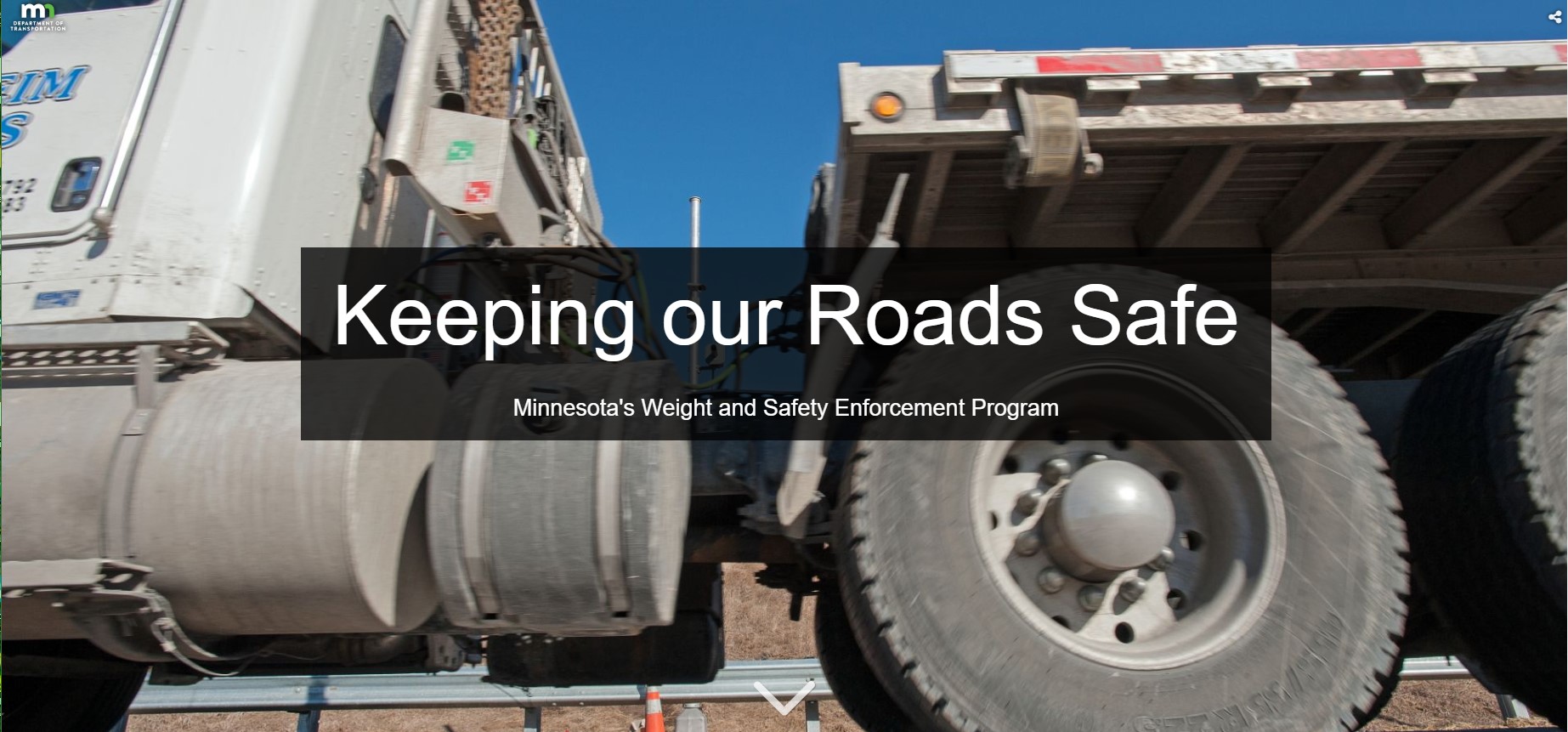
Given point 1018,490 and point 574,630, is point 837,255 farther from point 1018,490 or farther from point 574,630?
point 574,630

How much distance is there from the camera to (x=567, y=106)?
479 centimetres

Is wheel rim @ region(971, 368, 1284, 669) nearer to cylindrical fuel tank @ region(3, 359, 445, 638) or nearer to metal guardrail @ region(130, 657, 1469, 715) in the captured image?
cylindrical fuel tank @ region(3, 359, 445, 638)

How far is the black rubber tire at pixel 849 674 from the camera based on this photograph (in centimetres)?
337

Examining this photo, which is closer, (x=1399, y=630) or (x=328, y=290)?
(x=1399, y=630)

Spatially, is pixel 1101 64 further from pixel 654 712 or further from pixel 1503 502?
pixel 654 712

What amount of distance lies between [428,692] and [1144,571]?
5537 millimetres

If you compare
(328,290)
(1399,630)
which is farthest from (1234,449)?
(328,290)

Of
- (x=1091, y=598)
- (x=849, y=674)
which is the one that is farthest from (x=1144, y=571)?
(x=849, y=674)

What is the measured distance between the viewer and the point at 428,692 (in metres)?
6.50

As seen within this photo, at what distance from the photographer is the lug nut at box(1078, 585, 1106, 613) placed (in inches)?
99.7

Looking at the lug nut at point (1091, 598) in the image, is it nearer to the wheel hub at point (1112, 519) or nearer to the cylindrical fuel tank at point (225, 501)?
the wheel hub at point (1112, 519)

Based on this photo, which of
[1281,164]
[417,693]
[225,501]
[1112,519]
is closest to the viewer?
[225,501]

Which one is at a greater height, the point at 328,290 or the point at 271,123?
the point at 271,123

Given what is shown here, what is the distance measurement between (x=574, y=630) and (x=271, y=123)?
171 centimetres
